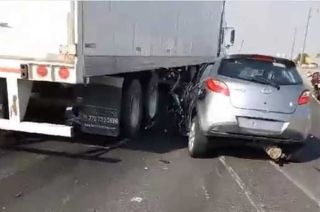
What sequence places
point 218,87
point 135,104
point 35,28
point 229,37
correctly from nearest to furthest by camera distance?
point 35,28
point 218,87
point 135,104
point 229,37

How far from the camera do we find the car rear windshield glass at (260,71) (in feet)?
28.7

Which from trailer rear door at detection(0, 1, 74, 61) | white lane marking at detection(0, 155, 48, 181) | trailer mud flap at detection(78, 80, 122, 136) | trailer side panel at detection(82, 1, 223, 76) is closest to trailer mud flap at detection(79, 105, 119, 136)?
trailer mud flap at detection(78, 80, 122, 136)

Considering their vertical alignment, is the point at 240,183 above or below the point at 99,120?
below

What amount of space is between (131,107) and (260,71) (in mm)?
2515

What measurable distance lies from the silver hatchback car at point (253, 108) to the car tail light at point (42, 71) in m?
2.69

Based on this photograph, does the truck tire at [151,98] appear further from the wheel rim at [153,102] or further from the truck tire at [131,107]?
the truck tire at [131,107]

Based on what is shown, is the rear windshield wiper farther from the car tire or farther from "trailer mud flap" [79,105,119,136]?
"trailer mud flap" [79,105,119,136]

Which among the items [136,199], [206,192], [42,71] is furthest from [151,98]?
[136,199]

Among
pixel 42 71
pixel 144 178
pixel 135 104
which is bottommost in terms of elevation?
pixel 144 178

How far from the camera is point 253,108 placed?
8391 millimetres

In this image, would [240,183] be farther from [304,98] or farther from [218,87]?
[304,98]

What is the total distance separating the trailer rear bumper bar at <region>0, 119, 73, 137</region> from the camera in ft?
24.3

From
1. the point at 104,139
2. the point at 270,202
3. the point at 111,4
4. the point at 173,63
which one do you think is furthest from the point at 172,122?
the point at 270,202

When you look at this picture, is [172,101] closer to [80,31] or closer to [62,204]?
[80,31]
